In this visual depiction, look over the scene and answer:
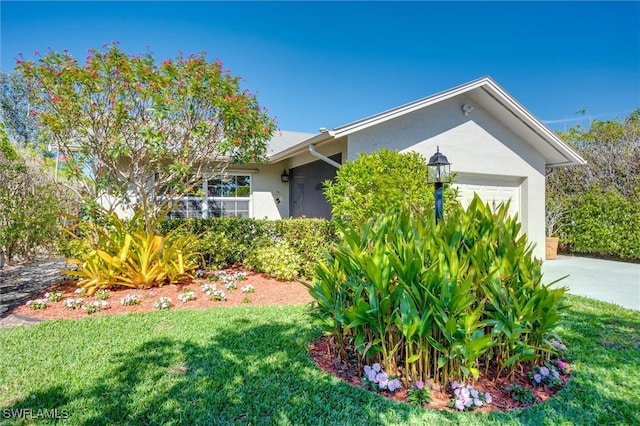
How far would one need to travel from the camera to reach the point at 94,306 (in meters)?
5.52

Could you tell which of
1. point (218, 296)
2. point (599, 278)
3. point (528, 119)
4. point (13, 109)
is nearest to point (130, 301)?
point (218, 296)

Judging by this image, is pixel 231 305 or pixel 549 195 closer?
Answer: pixel 231 305

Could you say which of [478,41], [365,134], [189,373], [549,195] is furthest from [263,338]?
[549,195]

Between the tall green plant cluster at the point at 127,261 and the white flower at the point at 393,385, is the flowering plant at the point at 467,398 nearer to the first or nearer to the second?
the white flower at the point at 393,385

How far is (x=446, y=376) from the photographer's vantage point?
3043mm

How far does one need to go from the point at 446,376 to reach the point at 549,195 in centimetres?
1383

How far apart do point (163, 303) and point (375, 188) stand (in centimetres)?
467

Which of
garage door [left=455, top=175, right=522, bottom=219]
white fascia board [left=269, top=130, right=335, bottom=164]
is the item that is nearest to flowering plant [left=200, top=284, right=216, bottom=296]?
white fascia board [left=269, top=130, right=335, bottom=164]

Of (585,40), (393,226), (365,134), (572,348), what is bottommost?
(572,348)

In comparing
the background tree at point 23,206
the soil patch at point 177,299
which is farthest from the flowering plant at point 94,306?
the background tree at point 23,206

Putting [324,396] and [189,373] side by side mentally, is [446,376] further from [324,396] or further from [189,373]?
[189,373]

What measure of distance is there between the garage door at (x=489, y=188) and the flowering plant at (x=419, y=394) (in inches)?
325

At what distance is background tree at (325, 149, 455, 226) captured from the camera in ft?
23.8

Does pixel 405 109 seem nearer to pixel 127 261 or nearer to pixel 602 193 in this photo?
pixel 127 261
